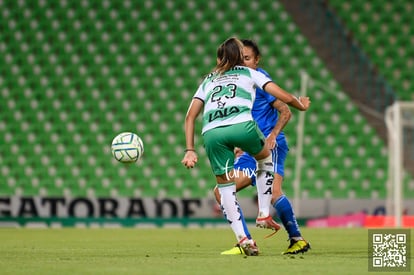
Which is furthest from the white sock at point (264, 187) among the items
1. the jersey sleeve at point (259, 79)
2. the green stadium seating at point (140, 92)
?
the green stadium seating at point (140, 92)

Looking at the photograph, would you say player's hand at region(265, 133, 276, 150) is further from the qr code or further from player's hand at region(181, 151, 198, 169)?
the qr code

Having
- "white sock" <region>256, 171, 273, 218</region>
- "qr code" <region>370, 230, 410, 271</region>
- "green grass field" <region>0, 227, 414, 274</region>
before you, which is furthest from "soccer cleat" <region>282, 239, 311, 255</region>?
"qr code" <region>370, 230, 410, 271</region>

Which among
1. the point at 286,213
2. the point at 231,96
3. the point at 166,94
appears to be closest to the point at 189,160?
the point at 231,96

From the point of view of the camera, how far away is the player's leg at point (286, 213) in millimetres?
7669

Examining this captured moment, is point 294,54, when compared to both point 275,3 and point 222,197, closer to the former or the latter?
point 275,3

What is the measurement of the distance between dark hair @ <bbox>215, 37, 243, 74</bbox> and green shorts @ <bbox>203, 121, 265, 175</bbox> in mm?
521

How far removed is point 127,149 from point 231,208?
1.19 metres

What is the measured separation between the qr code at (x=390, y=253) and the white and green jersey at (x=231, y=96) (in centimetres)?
152

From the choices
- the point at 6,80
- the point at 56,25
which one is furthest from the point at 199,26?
the point at 6,80

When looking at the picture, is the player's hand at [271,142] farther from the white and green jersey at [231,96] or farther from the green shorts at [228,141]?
the white and green jersey at [231,96]

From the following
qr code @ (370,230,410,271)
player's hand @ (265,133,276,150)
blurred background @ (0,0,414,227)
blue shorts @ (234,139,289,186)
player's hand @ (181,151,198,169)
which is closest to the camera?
qr code @ (370,230,410,271)

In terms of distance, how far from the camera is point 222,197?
731cm

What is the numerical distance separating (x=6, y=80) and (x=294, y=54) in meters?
6.51

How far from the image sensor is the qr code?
6.18 m
